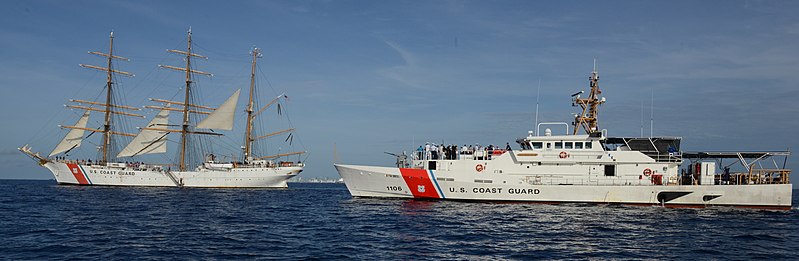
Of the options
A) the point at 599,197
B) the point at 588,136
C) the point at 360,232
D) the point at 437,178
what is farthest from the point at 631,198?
the point at 360,232

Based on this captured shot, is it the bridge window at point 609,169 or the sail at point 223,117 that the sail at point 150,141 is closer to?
the sail at point 223,117

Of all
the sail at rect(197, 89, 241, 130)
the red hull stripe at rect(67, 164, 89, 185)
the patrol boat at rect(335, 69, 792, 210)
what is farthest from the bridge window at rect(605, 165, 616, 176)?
the red hull stripe at rect(67, 164, 89, 185)

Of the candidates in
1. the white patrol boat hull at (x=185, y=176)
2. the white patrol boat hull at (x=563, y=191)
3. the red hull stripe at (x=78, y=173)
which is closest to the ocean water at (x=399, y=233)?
the white patrol boat hull at (x=563, y=191)

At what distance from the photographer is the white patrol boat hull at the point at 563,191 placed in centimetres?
3127

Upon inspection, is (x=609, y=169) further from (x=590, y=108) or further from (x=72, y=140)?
(x=72, y=140)

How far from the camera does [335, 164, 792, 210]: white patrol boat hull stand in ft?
103

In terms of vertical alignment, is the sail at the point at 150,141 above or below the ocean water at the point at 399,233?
above

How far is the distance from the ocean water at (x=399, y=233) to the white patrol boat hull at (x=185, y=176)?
117ft

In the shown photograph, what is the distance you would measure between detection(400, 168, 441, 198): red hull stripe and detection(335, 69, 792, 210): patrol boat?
0.06 m

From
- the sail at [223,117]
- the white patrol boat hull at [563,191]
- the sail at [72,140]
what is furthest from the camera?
the sail at [72,140]

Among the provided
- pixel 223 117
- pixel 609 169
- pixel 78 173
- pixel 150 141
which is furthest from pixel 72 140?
pixel 609 169

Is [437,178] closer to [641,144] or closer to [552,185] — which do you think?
Answer: [552,185]

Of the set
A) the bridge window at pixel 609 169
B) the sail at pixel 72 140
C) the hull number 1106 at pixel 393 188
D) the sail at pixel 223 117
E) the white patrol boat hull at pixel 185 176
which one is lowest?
the white patrol boat hull at pixel 185 176

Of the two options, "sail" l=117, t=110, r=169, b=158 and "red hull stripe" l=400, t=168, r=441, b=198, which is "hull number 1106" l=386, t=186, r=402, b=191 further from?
"sail" l=117, t=110, r=169, b=158
